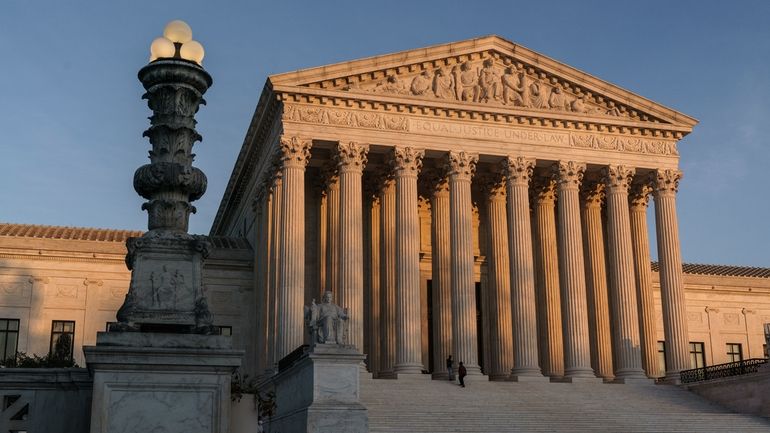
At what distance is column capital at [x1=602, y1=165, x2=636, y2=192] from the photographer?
43906mm

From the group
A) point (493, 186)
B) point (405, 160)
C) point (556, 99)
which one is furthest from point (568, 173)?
point (405, 160)

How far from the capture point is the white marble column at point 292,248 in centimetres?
3769

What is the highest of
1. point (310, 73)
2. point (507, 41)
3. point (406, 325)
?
point (507, 41)

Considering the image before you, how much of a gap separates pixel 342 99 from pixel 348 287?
858cm

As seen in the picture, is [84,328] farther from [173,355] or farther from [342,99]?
[173,355]

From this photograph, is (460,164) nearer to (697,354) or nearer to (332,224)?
(332,224)

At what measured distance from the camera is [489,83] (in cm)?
4300

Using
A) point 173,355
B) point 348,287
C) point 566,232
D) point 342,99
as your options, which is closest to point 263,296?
point 348,287

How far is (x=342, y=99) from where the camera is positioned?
40.2m

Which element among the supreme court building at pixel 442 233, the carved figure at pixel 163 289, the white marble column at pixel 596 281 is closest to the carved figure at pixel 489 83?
the supreme court building at pixel 442 233

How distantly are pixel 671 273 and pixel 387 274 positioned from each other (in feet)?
46.0

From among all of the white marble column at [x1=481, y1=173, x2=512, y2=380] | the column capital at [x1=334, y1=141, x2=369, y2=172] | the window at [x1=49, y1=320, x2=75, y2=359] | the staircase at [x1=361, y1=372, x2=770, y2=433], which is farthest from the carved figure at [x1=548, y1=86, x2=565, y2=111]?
the window at [x1=49, y1=320, x2=75, y2=359]

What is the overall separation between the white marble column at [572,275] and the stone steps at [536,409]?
72.5 inches

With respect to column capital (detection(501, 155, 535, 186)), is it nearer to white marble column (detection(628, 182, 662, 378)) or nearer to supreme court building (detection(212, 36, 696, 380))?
supreme court building (detection(212, 36, 696, 380))
